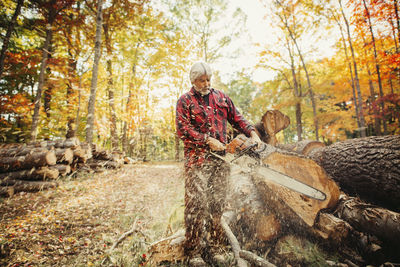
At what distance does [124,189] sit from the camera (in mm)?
4324

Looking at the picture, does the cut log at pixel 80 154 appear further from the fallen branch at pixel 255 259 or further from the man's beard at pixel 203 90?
the fallen branch at pixel 255 259

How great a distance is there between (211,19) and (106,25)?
5947 millimetres

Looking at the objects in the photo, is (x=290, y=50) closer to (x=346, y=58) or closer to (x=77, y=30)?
(x=346, y=58)

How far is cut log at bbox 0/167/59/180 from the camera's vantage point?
3.89 m

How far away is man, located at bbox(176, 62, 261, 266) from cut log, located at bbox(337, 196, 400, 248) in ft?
3.83

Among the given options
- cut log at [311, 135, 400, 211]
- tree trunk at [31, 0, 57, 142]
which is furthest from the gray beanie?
tree trunk at [31, 0, 57, 142]

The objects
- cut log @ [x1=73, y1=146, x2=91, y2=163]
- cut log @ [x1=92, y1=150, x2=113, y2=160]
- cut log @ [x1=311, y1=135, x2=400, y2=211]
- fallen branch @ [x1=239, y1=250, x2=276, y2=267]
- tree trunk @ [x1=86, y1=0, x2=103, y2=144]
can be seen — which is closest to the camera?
fallen branch @ [x1=239, y1=250, x2=276, y2=267]

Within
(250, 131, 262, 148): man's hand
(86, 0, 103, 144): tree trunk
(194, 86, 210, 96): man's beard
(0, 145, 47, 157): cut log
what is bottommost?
(250, 131, 262, 148): man's hand

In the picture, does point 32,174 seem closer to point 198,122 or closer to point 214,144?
point 198,122

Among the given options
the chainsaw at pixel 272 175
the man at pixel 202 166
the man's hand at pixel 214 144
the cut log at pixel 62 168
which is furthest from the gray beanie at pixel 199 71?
the cut log at pixel 62 168

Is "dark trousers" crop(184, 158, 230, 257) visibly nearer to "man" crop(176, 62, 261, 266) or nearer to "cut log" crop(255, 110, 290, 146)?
"man" crop(176, 62, 261, 266)

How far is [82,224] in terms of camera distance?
2502 millimetres

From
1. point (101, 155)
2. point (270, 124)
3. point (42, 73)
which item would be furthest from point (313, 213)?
point (42, 73)

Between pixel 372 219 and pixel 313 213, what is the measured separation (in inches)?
18.0
